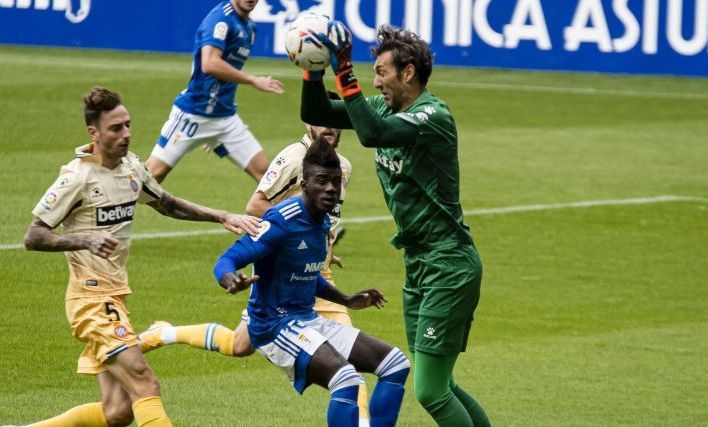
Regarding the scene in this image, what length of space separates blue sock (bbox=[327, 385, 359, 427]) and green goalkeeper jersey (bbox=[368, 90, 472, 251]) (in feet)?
2.73

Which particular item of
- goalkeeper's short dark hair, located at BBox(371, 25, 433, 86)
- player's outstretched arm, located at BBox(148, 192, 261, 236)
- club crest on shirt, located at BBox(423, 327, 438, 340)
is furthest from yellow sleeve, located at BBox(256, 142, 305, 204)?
club crest on shirt, located at BBox(423, 327, 438, 340)

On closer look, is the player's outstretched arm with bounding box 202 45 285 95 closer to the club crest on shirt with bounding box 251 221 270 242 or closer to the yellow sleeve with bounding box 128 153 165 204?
the yellow sleeve with bounding box 128 153 165 204

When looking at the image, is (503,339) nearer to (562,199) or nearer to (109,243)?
(109,243)

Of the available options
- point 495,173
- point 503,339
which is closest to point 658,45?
point 495,173

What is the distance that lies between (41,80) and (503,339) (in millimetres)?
16697

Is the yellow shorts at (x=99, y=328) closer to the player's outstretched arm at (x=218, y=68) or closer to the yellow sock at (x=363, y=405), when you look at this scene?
the yellow sock at (x=363, y=405)

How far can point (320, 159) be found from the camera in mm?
7941

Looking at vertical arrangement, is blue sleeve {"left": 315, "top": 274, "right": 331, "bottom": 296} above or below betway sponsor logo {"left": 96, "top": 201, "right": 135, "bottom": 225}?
below

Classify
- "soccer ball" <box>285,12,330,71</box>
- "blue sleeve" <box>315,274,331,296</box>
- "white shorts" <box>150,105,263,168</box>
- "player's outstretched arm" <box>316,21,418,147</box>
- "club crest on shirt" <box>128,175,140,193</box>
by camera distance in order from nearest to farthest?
"player's outstretched arm" <box>316,21,418,147</box> < "soccer ball" <box>285,12,330,71</box> < "club crest on shirt" <box>128,175,140,193</box> < "blue sleeve" <box>315,274,331,296</box> < "white shorts" <box>150,105,263,168</box>

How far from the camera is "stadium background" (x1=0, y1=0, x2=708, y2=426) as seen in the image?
10258mm

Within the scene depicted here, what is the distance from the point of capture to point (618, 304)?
43.3 ft

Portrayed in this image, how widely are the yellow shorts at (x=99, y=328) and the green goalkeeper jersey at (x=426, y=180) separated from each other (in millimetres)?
1513

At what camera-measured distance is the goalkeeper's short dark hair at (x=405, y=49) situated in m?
7.64

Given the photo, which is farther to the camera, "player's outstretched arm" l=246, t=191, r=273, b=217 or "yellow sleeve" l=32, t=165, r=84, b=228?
"player's outstretched arm" l=246, t=191, r=273, b=217
